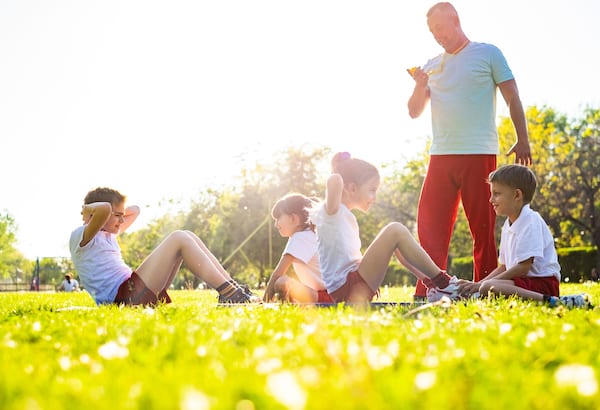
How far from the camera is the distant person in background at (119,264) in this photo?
650cm

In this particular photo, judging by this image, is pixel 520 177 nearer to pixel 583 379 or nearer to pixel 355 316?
pixel 355 316

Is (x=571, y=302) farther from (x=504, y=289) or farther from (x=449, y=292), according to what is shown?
(x=449, y=292)

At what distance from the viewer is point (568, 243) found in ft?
142

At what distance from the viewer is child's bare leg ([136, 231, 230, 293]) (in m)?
6.62

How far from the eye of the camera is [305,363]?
2.30m

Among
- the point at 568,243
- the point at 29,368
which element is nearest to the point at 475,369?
the point at 29,368

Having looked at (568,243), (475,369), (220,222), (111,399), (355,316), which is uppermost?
(111,399)

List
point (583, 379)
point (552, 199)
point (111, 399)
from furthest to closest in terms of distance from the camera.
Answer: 1. point (552, 199)
2. point (583, 379)
3. point (111, 399)

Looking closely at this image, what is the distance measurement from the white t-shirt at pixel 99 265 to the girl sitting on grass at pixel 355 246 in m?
2.15

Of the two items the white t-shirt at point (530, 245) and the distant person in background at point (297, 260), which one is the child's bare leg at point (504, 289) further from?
the distant person in background at point (297, 260)

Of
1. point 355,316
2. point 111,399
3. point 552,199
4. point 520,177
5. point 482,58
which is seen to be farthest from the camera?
point 552,199

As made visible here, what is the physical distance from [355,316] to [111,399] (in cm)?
242

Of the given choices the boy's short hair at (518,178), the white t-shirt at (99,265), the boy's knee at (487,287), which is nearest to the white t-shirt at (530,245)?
the boy's short hair at (518,178)

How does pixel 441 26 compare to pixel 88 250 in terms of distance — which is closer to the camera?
pixel 88 250
